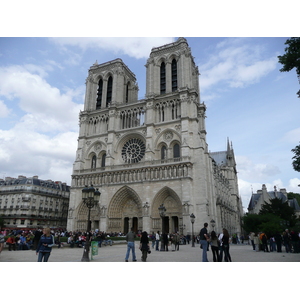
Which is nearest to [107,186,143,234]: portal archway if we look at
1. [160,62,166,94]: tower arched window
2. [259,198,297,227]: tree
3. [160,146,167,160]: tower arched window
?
[160,146,167,160]: tower arched window

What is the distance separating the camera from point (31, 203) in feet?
135

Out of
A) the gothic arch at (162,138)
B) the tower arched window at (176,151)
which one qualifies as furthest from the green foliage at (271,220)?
the gothic arch at (162,138)

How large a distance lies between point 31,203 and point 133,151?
1914 cm

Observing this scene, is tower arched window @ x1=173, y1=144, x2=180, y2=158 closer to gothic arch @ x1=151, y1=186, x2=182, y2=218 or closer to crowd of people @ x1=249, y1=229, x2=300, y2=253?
gothic arch @ x1=151, y1=186, x2=182, y2=218

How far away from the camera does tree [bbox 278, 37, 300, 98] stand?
11.6m

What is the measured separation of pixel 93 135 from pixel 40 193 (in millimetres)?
14348

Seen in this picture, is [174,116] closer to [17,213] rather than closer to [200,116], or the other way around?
[200,116]

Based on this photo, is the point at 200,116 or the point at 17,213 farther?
the point at 17,213

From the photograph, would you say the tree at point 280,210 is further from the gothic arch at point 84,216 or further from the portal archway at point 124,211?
the gothic arch at point 84,216

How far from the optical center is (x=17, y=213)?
132ft

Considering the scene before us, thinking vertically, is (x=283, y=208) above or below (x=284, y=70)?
below

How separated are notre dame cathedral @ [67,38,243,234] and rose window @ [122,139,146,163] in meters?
0.13

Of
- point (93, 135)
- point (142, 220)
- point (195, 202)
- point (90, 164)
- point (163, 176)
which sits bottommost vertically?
point (142, 220)

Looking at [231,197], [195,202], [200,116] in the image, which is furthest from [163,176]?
[231,197]
